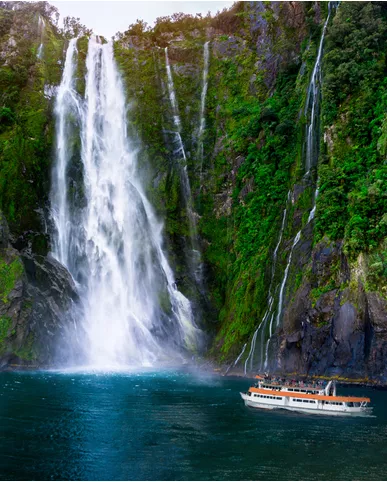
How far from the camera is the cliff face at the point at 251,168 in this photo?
123 ft

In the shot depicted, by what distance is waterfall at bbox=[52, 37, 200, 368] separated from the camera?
46594mm

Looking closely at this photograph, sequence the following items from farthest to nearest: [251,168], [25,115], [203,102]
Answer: [203,102] → [25,115] → [251,168]

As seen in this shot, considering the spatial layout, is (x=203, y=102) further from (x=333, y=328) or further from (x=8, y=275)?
(x=333, y=328)

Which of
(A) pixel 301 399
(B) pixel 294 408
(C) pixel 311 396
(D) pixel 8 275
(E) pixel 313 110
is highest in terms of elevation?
(E) pixel 313 110

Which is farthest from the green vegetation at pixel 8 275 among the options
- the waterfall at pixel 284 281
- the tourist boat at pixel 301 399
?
the tourist boat at pixel 301 399

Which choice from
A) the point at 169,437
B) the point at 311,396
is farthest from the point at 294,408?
the point at 169,437

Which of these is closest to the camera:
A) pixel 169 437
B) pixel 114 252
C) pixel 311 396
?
pixel 169 437

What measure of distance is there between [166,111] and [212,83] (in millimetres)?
5876

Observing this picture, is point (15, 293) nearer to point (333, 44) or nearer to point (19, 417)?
point (19, 417)

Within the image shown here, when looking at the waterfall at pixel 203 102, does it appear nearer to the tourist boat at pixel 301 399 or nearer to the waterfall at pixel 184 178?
the waterfall at pixel 184 178

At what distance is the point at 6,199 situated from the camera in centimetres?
4900

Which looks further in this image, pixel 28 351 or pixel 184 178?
pixel 184 178

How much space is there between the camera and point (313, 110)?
46.3 m

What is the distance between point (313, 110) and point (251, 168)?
7780 mm
